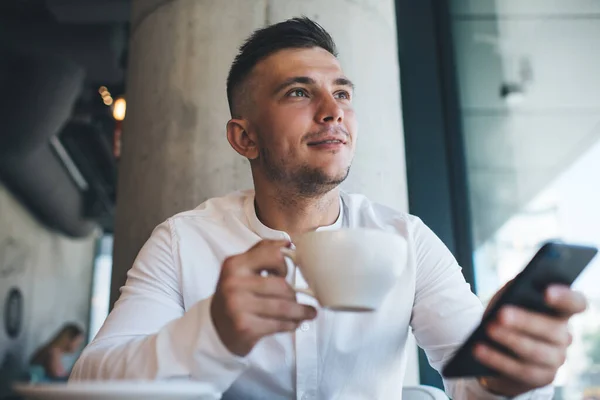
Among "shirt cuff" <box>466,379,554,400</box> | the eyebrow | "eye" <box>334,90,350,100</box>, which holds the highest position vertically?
the eyebrow

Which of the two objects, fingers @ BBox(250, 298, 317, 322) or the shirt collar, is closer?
fingers @ BBox(250, 298, 317, 322)

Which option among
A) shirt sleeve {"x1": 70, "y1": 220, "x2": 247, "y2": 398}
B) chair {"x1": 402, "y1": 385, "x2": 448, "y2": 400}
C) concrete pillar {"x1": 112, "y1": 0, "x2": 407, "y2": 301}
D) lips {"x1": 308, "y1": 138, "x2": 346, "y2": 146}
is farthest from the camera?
concrete pillar {"x1": 112, "y1": 0, "x2": 407, "y2": 301}

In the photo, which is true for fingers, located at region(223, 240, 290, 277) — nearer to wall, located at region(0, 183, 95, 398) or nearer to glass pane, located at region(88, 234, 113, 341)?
wall, located at region(0, 183, 95, 398)

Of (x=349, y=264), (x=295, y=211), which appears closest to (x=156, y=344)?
(x=349, y=264)

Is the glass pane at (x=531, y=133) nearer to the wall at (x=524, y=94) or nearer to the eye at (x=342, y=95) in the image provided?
the wall at (x=524, y=94)

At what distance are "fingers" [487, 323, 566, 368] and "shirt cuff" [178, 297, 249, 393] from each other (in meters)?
0.36

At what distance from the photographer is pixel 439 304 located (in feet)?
4.19

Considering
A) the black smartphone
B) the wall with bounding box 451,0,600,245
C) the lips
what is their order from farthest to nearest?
the wall with bounding box 451,0,600,245
the lips
the black smartphone

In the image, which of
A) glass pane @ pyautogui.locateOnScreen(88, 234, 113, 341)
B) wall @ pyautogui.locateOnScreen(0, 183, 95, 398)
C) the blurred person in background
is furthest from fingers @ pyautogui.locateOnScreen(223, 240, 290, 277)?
glass pane @ pyautogui.locateOnScreen(88, 234, 113, 341)

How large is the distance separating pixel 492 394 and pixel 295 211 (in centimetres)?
76

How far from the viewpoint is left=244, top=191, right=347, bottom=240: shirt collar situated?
1.47m

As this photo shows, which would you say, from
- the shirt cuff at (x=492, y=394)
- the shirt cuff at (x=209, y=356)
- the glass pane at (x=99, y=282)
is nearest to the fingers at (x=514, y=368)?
the shirt cuff at (x=492, y=394)

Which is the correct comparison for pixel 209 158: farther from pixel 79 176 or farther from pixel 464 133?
pixel 79 176

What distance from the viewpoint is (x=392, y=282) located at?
31.0 inches
